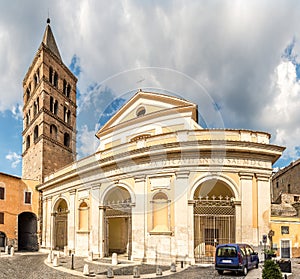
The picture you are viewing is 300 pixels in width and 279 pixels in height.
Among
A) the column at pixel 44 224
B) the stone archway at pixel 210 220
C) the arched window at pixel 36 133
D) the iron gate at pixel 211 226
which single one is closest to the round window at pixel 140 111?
the stone archway at pixel 210 220

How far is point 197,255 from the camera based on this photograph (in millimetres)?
20453

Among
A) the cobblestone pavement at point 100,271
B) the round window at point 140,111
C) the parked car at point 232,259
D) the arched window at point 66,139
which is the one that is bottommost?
the cobblestone pavement at point 100,271

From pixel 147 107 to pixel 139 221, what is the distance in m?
9.06

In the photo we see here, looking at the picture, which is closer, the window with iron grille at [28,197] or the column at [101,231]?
the column at [101,231]

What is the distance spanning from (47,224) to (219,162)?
2009cm

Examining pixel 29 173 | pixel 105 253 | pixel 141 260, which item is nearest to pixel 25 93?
pixel 29 173

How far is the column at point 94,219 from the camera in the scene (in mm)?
24109

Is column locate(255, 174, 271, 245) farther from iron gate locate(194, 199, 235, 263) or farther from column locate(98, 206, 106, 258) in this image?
column locate(98, 206, 106, 258)

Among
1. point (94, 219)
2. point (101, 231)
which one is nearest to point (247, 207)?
point (101, 231)

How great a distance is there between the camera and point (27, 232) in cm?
3625

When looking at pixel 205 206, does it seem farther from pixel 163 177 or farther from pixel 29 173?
pixel 29 173

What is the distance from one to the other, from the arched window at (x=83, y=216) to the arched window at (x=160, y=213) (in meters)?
7.28

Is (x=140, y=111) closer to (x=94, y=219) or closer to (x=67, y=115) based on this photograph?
(x=94, y=219)

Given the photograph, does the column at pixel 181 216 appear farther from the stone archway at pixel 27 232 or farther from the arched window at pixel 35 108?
the arched window at pixel 35 108
